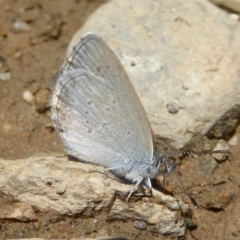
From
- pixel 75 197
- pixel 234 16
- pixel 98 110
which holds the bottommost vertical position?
pixel 75 197

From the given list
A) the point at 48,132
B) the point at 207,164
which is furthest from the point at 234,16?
the point at 48,132

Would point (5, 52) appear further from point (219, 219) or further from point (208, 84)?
point (219, 219)

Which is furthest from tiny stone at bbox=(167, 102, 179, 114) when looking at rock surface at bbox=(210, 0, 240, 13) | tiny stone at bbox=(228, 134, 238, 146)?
rock surface at bbox=(210, 0, 240, 13)

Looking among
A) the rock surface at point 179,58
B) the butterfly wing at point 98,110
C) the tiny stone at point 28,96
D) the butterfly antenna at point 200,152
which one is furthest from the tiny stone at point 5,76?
the butterfly antenna at point 200,152

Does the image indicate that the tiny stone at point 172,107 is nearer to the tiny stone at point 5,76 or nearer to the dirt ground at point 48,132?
the dirt ground at point 48,132

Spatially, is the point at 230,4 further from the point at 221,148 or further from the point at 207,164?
the point at 207,164

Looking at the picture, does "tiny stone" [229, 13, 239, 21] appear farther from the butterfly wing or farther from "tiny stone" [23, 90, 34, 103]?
"tiny stone" [23, 90, 34, 103]
